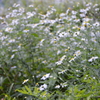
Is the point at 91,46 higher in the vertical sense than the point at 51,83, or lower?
higher

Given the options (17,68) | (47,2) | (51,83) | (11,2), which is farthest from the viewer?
(11,2)

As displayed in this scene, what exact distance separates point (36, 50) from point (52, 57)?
0.42 m

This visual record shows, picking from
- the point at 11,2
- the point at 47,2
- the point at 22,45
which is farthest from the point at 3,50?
the point at 11,2

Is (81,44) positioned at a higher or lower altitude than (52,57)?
higher

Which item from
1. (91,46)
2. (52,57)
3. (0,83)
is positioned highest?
(91,46)

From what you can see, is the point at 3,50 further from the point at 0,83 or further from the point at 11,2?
the point at 11,2

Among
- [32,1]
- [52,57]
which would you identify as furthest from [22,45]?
[32,1]

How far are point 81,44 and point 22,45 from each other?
0.91 meters

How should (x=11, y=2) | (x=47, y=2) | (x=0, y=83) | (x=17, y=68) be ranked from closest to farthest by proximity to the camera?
(x=0, y=83), (x=17, y=68), (x=47, y=2), (x=11, y=2)

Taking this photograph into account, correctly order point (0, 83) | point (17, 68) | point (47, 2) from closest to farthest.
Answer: point (0, 83) → point (17, 68) → point (47, 2)

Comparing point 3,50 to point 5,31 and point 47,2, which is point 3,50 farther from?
point 47,2

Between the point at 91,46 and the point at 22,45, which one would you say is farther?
the point at 22,45

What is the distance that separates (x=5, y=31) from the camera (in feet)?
10.3

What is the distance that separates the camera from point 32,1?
29.2 feet
